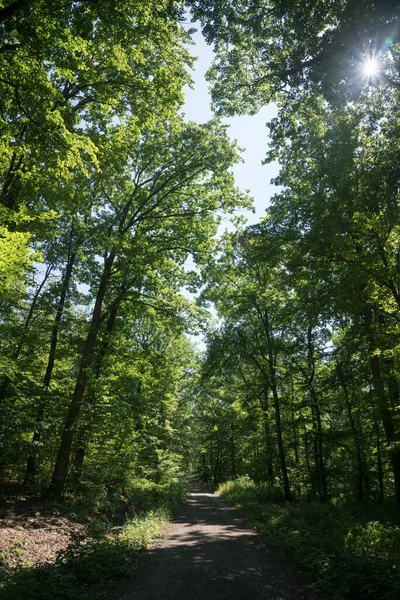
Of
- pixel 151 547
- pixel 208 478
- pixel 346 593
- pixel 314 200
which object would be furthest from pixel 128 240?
pixel 208 478

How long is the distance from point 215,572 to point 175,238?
11837mm

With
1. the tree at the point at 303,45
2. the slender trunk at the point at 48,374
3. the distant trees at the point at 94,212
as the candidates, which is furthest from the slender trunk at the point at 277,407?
the tree at the point at 303,45

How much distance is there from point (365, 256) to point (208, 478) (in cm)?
4590

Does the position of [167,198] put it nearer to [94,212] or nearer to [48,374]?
[94,212]

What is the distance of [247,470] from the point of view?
3325 cm

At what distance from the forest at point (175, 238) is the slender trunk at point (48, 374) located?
0.40 ft

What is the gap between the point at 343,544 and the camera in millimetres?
7980

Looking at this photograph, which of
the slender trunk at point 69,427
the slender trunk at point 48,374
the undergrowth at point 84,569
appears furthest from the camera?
the slender trunk at point 69,427

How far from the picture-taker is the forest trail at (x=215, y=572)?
5801mm

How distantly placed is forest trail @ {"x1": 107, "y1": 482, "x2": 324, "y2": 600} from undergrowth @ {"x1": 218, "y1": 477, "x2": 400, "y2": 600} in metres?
0.42

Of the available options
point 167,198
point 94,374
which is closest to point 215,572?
point 94,374

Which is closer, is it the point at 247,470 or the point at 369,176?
the point at 369,176

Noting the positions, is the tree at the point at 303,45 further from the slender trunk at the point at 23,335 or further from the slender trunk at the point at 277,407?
the slender trunk at the point at 277,407

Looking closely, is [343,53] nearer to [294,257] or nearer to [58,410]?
[294,257]
